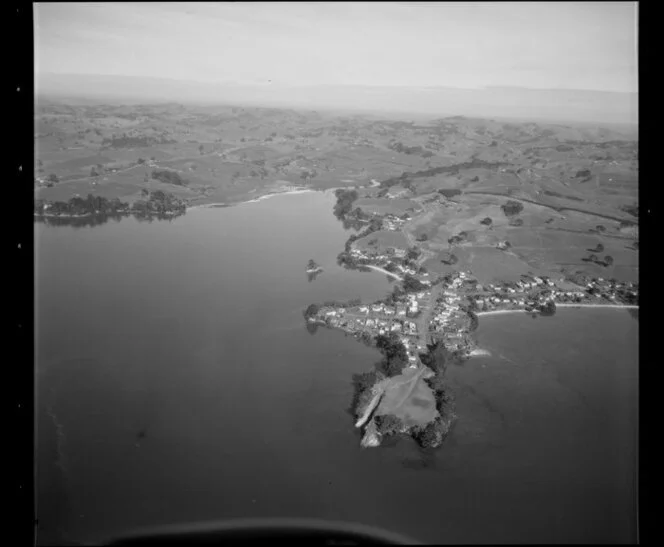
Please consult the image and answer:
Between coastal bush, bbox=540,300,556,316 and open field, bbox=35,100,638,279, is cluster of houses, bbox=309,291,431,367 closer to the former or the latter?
open field, bbox=35,100,638,279

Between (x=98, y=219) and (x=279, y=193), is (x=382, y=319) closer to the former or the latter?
(x=279, y=193)

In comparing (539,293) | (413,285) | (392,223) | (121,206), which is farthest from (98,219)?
(539,293)

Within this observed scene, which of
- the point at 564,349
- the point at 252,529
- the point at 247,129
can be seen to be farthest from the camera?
the point at 247,129

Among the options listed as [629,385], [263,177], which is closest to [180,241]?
[263,177]

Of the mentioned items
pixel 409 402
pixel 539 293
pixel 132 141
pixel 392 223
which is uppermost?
pixel 132 141

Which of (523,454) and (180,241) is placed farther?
(180,241)

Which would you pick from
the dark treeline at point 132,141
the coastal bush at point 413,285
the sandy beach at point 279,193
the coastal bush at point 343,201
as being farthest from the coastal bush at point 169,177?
the coastal bush at point 413,285

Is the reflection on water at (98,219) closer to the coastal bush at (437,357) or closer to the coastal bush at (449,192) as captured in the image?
the coastal bush at (449,192)
